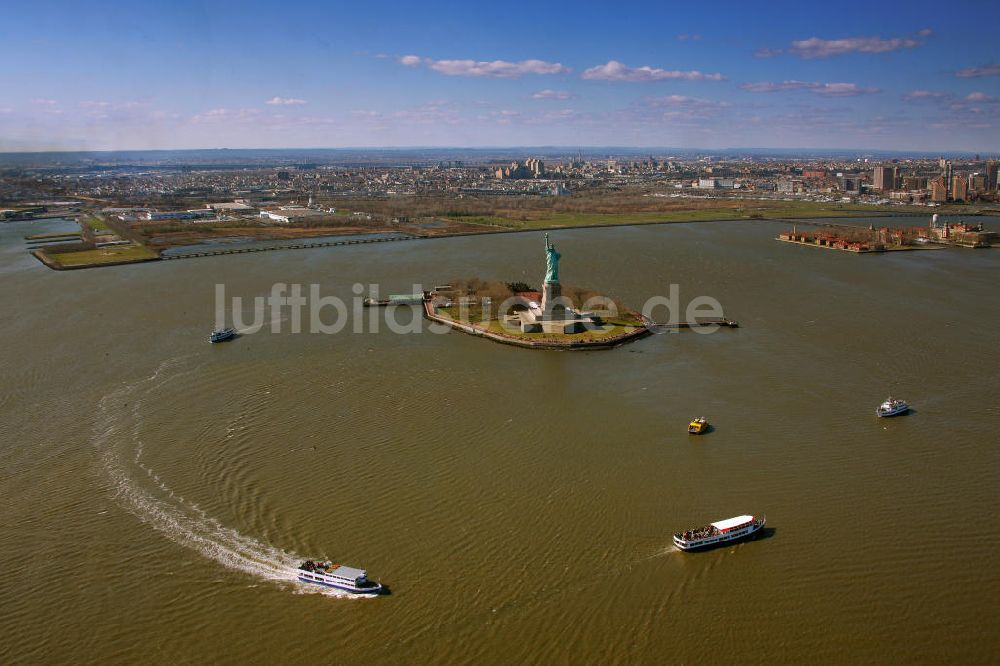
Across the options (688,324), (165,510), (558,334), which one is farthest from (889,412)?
(165,510)

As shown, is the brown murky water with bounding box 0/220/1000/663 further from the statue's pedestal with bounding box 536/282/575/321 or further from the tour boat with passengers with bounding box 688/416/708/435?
the statue's pedestal with bounding box 536/282/575/321

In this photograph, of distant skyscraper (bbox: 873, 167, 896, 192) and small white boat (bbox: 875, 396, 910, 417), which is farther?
distant skyscraper (bbox: 873, 167, 896, 192)

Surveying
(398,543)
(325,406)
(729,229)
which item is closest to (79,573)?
(398,543)

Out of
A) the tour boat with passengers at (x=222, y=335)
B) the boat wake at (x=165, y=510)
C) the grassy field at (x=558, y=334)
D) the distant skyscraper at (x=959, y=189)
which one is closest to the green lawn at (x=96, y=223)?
the tour boat with passengers at (x=222, y=335)

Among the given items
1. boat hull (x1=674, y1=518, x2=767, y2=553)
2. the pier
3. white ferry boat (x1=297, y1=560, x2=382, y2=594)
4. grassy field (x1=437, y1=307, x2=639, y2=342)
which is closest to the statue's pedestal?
grassy field (x1=437, y1=307, x2=639, y2=342)

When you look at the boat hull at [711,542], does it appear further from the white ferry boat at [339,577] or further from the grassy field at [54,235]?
the grassy field at [54,235]

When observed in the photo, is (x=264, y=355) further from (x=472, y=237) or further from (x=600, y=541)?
(x=472, y=237)
